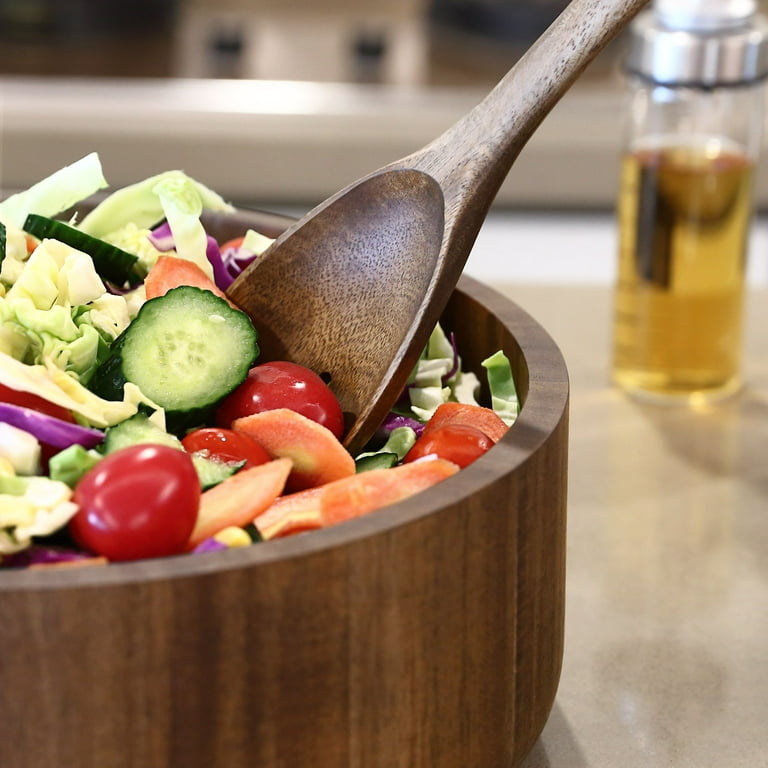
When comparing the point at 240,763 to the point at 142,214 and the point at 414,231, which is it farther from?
the point at 142,214

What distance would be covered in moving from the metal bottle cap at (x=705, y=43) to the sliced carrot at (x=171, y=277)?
68 centimetres

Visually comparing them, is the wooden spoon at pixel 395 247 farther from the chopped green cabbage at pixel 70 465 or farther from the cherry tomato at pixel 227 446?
the chopped green cabbage at pixel 70 465

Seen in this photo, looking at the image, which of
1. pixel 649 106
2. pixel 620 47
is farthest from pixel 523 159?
pixel 649 106

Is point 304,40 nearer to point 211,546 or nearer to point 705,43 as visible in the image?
point 705,43

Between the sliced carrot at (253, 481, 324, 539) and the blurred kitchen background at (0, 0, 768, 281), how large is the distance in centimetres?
182

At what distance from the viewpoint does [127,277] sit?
98cm

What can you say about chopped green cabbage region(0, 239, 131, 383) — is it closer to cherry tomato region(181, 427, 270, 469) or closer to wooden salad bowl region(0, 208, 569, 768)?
cherry tomato region(181, 427, 270, 469)

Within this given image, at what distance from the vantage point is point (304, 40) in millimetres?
2969

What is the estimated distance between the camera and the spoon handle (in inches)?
32.6

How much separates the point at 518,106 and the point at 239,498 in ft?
1.06

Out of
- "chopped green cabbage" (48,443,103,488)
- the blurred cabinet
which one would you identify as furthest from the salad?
the blurred cabinet

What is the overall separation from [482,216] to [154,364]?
23cm

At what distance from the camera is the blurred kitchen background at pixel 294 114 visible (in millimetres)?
2596

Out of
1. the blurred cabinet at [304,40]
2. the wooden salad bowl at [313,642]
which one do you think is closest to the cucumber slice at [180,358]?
the wooden salad bowl at [313,642]
